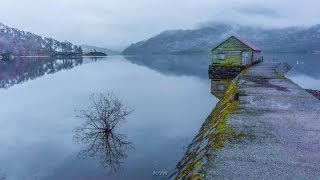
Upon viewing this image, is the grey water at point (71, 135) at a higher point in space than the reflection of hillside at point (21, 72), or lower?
lower

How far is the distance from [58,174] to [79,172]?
109 centimetres

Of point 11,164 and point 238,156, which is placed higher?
point 238,156

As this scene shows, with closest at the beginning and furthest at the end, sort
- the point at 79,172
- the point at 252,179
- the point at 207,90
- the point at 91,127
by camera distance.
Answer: the point at 252,179
the point at 79,172
the point at 91,127
the point at 207,90

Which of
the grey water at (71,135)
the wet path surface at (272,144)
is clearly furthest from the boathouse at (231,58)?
the wet path surface at (272,144)

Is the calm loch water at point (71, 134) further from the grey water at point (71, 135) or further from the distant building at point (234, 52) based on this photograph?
the distant building at point (234, 52)

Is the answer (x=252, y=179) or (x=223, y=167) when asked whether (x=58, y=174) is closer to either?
(x=223, y=167)

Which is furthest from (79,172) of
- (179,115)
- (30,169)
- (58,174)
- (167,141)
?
(179,115)

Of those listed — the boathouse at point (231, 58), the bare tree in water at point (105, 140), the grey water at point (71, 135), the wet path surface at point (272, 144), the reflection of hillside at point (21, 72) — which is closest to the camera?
the wet path surface at point (272, 144)

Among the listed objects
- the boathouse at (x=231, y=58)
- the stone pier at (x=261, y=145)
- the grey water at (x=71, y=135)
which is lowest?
the grey water at (x=71, y=135)

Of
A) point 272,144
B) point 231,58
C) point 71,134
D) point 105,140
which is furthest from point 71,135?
point 231,58

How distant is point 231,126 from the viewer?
1823 centimetres

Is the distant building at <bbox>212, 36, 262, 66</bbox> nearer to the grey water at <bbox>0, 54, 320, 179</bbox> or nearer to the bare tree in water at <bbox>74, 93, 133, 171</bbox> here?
the grey water at <bbox>0, 54, 320, 179</bbox>

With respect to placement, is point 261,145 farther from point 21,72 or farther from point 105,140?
point 21,72

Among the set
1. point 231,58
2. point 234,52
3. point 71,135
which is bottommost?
point 71,135
